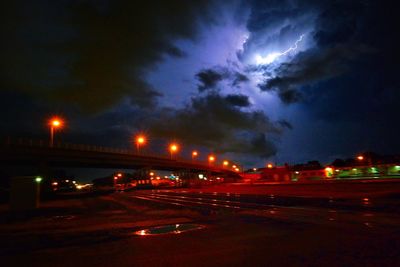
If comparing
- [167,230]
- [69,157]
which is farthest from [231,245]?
[69,157]

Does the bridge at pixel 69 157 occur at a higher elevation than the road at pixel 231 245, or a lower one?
higher

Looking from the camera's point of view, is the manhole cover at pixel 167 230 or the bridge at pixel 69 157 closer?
the manhole cover at pixel 167 230

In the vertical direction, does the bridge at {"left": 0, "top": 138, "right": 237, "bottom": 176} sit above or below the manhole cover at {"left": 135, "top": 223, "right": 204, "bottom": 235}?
above

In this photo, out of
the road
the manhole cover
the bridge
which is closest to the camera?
the road

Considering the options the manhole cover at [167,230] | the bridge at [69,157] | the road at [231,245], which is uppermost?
the bridge at [69,157]

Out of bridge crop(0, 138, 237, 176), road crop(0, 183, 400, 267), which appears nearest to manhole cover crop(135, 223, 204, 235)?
road crop(0, 183, 400, 267)

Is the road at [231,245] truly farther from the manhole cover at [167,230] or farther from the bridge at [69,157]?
the bridge at [69,157]

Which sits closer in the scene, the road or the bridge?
the road

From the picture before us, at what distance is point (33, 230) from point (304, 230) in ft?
34.8

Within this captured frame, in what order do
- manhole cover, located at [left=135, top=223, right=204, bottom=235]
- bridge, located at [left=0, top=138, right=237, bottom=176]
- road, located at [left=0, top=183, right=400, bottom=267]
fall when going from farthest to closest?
bridge, located at [left=0, top=138, right=237, bottom=176], manhole cover, located at [left=135, top=223, right=204, bottom=235], road, located at [left=0, top=183, right=400, bottom=267]

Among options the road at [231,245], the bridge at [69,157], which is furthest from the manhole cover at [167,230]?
the bridge at [69,157]

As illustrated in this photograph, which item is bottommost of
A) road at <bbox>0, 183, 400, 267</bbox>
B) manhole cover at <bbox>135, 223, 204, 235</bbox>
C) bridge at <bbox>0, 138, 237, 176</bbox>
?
road at <bbox>0, 183, 400, 267</bbox>

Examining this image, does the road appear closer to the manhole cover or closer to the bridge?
the manhole cover

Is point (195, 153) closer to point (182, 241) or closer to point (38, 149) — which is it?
→ point (38, 149)
